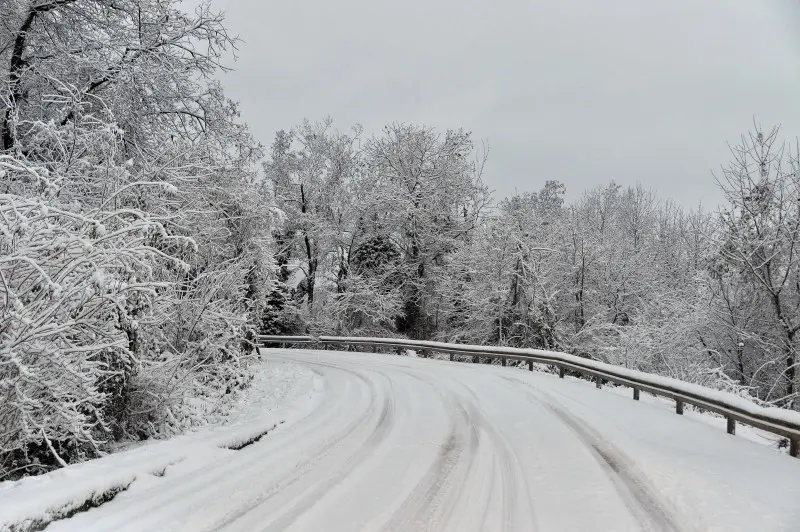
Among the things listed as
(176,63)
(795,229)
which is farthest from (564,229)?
(176,63)

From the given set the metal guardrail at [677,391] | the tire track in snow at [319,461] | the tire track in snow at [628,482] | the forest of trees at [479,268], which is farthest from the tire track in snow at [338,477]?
the forest of trees at [479,268]

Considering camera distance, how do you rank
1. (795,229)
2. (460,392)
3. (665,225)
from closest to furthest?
(460,392) < (795,229) < (665,225)

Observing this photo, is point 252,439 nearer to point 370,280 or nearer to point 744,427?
point 744,427

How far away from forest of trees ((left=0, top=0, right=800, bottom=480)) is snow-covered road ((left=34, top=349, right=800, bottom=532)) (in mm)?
1717

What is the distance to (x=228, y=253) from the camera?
18.4m

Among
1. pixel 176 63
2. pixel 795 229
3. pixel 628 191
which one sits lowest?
pixel 795 229

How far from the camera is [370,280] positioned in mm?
31688

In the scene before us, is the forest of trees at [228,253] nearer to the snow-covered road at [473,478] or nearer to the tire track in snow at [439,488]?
the snow-covered road at [473,478]

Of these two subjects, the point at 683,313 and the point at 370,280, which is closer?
the point at 683,313

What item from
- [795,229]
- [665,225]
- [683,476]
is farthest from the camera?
[665,225]

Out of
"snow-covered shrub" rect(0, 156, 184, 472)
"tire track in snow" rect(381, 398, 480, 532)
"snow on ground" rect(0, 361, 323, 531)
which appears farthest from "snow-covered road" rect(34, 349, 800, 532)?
"snow-covered shrub" rect(0, 156, 184, 472)

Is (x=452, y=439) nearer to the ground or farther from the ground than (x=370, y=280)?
nearer to the ground

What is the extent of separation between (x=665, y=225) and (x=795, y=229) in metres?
34.7

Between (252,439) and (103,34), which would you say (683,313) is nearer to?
(252,439)
